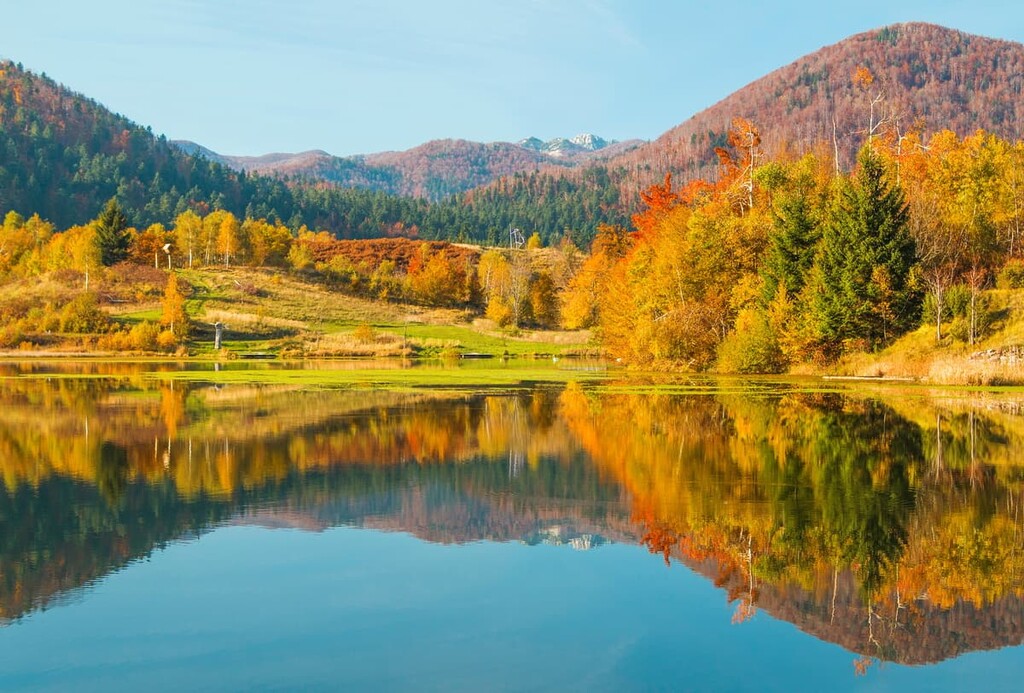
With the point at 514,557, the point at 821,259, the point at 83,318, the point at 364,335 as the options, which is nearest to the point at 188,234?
the point at 83,318

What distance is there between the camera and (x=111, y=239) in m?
105

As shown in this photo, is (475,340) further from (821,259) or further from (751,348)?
(821,259)

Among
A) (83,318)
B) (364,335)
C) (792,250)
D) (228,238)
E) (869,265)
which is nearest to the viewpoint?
(869,265)

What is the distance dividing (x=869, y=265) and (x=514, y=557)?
120 ft

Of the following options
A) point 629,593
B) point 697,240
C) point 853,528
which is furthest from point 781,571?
point 697,240

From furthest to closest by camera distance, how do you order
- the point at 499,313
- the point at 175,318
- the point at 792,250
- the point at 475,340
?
the point at 499,313 < the point at 475,340 < the point at 175,318 < the point at 792,250

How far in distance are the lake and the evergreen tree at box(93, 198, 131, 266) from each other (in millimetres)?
85773

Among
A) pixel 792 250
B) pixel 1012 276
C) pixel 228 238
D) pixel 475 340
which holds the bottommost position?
pixel 475 340

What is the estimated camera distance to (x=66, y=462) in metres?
19.5

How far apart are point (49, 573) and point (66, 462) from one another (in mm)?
8997

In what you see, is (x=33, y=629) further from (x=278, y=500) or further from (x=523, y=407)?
(x=523, y=407)

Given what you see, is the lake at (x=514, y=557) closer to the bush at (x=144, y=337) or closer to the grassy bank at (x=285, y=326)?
the bush at (x=144, y=337)

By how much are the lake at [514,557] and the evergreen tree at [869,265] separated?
1987 cm

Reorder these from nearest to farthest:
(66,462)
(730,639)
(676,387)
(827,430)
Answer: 1. (730,639)
2. (66,462)
3. (827,430)
4. (676,387)
